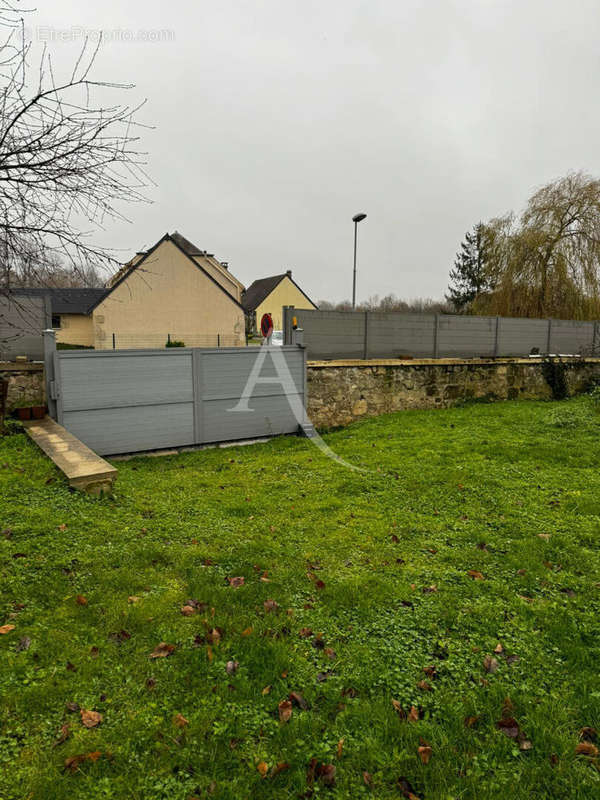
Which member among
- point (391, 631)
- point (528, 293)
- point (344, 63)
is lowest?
point (391, 631)

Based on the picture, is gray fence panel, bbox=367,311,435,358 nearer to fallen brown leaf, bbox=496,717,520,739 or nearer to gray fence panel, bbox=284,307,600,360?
gray fence panel, bbox=284,307,600,360

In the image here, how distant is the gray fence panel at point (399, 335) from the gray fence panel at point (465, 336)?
0.43 m

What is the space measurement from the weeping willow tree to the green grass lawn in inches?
637

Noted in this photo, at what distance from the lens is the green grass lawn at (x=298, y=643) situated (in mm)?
2080

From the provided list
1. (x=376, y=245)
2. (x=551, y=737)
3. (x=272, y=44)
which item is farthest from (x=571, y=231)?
(x=376, y=245)

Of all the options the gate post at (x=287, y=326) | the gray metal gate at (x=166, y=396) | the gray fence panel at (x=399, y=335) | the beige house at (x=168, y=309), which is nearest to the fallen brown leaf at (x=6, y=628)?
the gray metal gate at (x=166, y=396)

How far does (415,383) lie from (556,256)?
11605mm

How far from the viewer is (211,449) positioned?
9320mm

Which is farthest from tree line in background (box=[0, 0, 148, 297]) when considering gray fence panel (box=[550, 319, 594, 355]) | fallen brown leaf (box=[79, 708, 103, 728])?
gray fence panel (box=[550, 319, 594, 355])

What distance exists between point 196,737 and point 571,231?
74.9 feet

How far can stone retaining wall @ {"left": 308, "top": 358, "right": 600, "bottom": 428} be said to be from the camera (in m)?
11.5

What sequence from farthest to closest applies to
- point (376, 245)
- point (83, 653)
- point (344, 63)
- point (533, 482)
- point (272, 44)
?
point (376, 245) < point (344, 63) < point (533, 482) < point (272, 44) < point (83, 653)

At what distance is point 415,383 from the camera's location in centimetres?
1287

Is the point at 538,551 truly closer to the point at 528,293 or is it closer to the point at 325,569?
the point at 325,569
